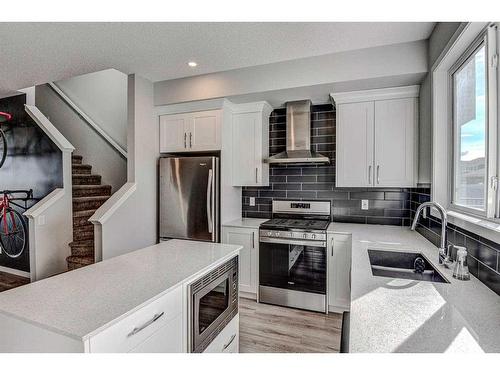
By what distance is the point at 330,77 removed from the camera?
2.46 m

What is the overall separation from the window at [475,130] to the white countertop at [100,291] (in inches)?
60.6

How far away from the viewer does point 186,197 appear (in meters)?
3.02

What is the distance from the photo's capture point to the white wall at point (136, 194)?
2.67 meters

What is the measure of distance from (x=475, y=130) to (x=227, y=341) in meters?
2.06

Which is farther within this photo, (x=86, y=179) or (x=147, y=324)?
(x=86, y=179)

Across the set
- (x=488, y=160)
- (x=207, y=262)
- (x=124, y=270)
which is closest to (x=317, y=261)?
(x=207, y=262)

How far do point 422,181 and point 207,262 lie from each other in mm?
2091

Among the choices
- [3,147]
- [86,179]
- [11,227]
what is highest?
[3,147]

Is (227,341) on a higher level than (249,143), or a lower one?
lower

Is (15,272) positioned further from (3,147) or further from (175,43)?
(175,43)

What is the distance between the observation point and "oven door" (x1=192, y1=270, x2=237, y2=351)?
141 centimetres

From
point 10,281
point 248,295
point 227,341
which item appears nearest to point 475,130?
point 227,341

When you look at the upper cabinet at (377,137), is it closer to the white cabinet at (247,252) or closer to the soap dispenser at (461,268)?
the white cabinet at (247,252)
